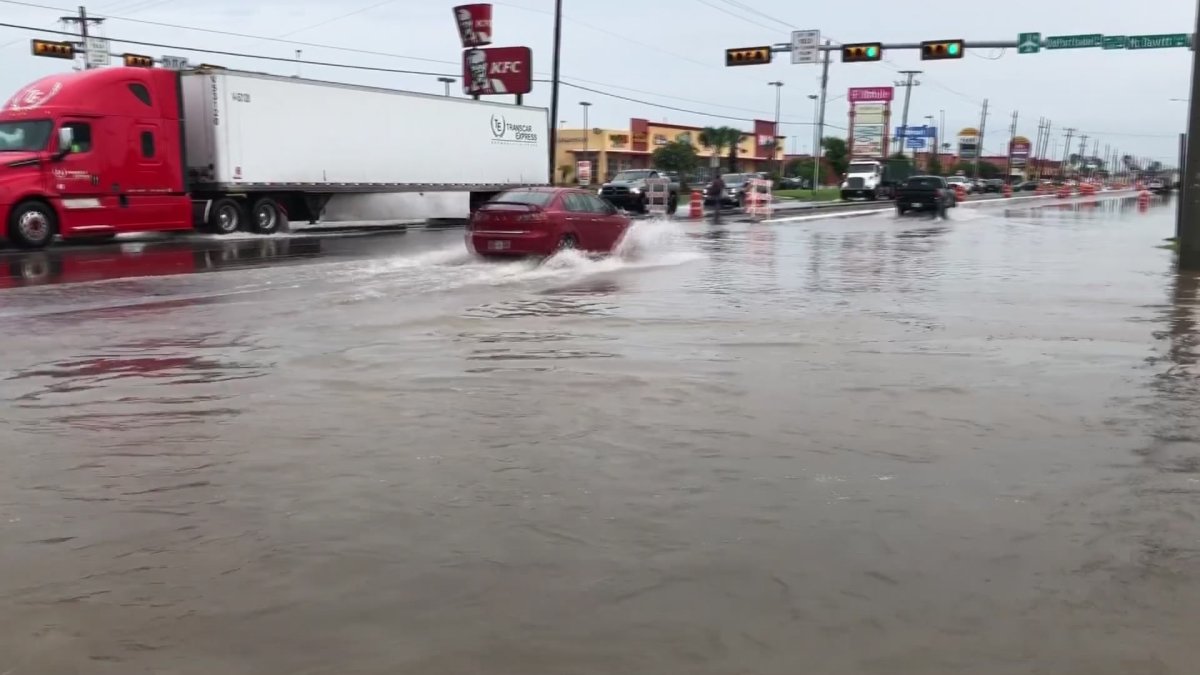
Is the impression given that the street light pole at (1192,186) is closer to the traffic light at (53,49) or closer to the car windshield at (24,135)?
the car windshield at (24,135)

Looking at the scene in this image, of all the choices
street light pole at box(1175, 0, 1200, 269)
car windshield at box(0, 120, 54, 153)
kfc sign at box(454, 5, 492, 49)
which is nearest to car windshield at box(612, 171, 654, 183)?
kfc sign at box(454, 5, 492, 49)

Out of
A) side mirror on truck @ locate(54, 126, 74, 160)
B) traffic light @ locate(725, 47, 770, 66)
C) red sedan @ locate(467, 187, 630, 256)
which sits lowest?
red sedan @ locate(467, 187, 630, 256)

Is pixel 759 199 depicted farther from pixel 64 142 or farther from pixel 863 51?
pixel 64 142

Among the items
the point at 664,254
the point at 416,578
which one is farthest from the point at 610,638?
the point at 664,254

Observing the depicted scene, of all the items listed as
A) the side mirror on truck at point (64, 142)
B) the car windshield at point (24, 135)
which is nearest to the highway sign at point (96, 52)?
the car windshield at point (24, 135)

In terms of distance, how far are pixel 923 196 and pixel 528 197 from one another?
29792 mm

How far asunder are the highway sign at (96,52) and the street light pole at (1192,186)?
41277mm

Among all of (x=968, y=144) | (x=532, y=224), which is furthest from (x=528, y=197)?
(x=968, y=144)

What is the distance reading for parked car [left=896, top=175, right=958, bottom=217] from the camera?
1697 inches

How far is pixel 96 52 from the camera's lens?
44.4m

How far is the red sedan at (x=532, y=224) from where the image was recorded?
17.2 meters

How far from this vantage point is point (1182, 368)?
9.35 metres

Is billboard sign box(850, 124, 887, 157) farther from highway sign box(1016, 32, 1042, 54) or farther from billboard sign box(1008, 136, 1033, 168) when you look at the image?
highway sign box(1016, 32, 1042, 54)

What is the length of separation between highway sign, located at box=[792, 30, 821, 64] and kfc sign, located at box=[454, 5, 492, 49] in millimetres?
13957
